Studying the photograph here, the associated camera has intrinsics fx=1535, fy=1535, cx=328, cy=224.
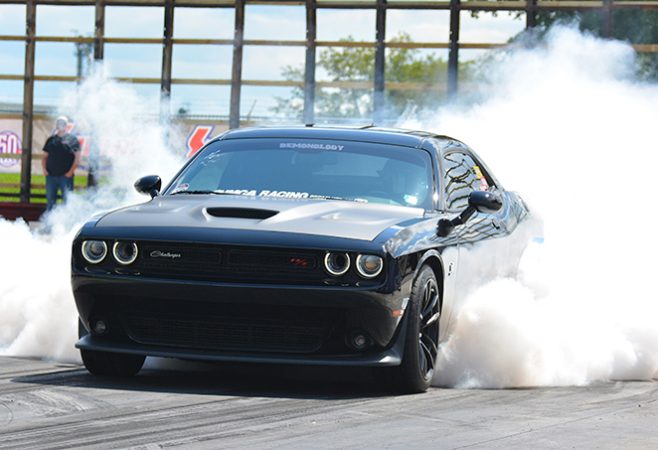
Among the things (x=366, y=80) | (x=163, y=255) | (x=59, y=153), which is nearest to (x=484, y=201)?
(x=163, y=255)

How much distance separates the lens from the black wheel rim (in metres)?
7.82

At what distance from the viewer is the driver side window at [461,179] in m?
8.92

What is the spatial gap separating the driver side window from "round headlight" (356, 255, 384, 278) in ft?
4.57

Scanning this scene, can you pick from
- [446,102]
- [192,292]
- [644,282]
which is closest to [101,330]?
[192,292]

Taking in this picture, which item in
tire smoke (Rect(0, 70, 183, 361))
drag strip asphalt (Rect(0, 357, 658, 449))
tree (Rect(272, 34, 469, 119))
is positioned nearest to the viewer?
drag strip asphalt (Rect(0, 357, 658, 449))

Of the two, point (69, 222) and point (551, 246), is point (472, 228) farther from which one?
point (69, 222)

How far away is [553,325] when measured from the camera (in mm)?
8992

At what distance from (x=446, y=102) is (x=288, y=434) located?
19109 millimetres

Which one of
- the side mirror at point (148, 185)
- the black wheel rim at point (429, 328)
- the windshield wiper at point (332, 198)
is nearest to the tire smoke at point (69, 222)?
the side mirror at point (148, 185)

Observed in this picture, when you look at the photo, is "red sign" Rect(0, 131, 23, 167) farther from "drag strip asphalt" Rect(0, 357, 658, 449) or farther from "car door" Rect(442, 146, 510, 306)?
"drag strip asphalt" Rect(0, 357, 658, 449)

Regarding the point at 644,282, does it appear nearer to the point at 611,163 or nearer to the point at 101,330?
the point at 101,330

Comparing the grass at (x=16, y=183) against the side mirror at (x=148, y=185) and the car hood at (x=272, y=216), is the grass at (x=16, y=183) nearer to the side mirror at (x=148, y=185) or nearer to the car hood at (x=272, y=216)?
the side mirror at (x=148, y=185)

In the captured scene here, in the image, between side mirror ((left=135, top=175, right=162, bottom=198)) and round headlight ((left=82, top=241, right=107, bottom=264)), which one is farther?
side mirror ((left=135, top=175, right=162, bottom=198))

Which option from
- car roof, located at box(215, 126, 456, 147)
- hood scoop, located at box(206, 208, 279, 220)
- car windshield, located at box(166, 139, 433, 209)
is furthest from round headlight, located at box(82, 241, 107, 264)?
car roof, located at box(215, 126, 456, 147)
